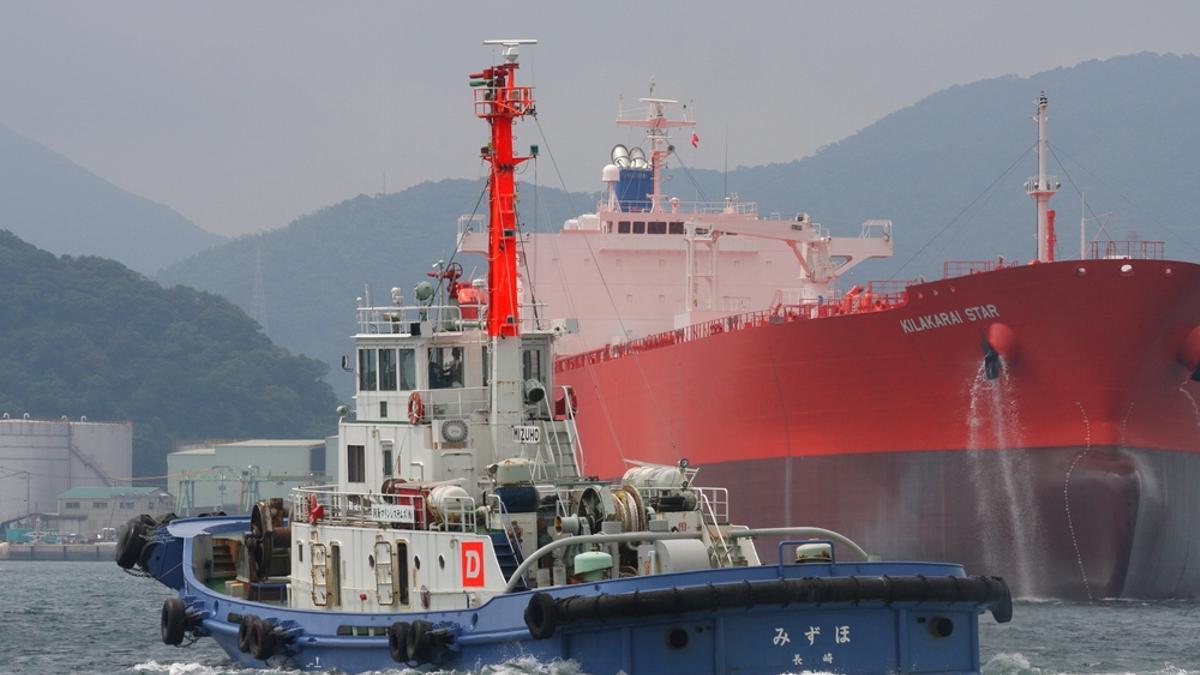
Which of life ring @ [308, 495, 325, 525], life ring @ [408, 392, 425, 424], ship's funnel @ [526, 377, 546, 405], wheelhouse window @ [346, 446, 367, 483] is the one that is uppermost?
ship's funnel @ [526, 377, 546, 405]

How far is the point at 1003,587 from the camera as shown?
18.7 m

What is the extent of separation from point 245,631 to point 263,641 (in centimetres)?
72

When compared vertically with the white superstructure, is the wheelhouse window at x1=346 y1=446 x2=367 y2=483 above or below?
below

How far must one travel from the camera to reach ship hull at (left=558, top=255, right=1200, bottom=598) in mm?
31438

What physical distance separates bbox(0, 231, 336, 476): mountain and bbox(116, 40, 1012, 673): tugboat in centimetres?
10239

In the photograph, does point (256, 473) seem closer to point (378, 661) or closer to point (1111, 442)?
point (1111, 442)

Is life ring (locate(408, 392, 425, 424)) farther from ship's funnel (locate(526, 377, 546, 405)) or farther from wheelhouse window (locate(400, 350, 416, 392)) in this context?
ship's funnel (locate(526, 377, 546, 405))

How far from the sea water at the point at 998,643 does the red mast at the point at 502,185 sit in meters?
4.51

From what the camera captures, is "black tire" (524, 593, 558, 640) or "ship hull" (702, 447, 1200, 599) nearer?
"black tire" (524, 593, 558, 640)

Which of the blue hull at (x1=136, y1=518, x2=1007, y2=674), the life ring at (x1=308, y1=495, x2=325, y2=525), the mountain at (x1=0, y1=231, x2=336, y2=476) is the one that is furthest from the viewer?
the mountain at (x1=0, y1=231, x2=336, y2=476)

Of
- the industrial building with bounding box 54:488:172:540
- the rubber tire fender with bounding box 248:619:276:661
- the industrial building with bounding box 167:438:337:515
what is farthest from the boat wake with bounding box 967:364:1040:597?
the industrial building with bounding box 54:488:172:540

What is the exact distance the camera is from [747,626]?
17.4 metres

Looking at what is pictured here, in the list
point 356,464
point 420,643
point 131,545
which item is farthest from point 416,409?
point 131,545

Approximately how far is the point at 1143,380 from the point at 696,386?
11107 mm
